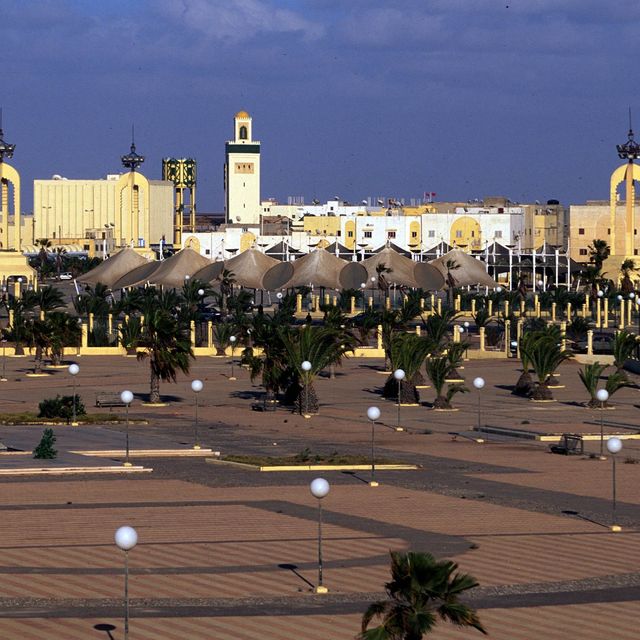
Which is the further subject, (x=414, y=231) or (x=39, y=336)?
(x=414, y=231)

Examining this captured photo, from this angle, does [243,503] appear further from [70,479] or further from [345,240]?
[345,240]

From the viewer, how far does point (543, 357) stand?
38.4 metres

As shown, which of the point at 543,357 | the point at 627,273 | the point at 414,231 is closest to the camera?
the point at 543,357

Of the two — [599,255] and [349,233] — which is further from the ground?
[349,233]

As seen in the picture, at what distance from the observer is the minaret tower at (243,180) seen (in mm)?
151875

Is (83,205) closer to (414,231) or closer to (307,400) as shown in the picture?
(414,231)

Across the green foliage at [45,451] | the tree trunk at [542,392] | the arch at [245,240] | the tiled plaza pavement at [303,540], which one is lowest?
the tiled plaza pavement at [303,540]

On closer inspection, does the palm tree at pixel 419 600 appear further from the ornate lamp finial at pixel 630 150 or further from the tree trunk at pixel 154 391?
the ornate lamp finial at pixel 630 150

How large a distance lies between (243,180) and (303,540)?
135541 mm

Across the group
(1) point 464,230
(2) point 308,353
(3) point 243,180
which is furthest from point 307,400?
(3) point 243,180

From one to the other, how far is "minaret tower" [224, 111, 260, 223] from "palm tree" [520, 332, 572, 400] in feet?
369

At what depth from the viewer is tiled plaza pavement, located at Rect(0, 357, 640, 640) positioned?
1419 centimetres

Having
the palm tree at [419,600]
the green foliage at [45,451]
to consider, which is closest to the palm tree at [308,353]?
the green foliage at [45,451]

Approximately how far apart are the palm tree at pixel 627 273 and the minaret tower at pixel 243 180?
74.8 meters
